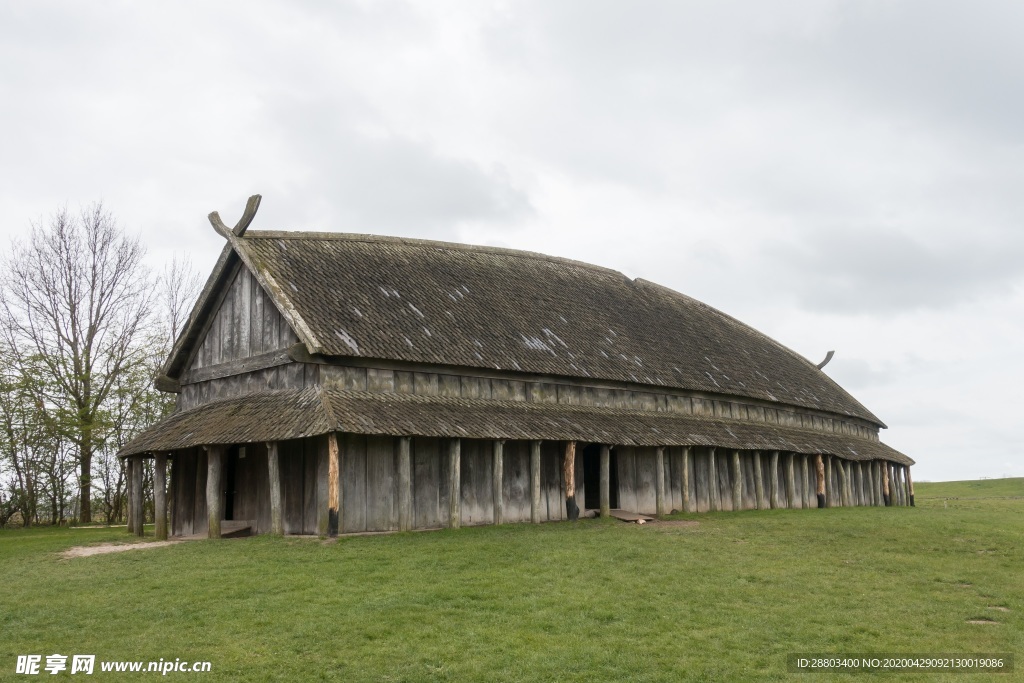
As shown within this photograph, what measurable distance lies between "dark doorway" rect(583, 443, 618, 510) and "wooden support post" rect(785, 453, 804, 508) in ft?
33.0

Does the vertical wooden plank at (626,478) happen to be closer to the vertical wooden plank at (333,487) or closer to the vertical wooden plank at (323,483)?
the vertical wooden plank at (323,483)

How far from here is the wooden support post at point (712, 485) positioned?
102ft

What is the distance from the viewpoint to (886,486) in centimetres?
4506

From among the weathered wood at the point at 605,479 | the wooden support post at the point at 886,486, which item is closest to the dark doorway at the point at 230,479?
the weathered wood at the point at 605,479

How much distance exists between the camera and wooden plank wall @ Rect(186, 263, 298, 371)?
24.0 m

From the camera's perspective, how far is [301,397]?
72.3 feet

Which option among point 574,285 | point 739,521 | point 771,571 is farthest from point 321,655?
point 574,285

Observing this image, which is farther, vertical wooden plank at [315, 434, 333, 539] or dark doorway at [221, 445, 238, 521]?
dark doorway at [221, 445, 238, 521]

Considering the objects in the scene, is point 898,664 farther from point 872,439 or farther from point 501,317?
point 872,439

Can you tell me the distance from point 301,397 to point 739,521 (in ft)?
42.8

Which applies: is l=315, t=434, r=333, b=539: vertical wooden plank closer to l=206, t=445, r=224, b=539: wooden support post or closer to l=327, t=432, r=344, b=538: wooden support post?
l=327, t=432, r=344, b=538: wooden support post

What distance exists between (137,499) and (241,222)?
8.83 metres

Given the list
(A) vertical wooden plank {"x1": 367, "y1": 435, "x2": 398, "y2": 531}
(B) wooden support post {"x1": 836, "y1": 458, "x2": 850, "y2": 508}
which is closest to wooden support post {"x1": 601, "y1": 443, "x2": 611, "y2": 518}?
(A) vertical wooden plank {"x1": 367, "y1": 435, "x2": 398, "y2": 531}

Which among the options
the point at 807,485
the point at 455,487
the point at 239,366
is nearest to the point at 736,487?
the point at 807,485
